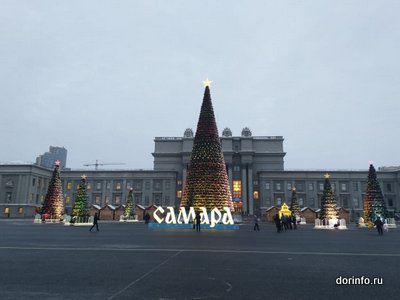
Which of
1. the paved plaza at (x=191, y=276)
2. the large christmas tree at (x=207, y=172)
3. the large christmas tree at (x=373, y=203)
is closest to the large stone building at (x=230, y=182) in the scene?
the large christmas tree at (x=373, y=203)

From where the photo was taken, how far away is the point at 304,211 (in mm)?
65250

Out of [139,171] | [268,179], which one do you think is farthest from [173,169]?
[268,179]

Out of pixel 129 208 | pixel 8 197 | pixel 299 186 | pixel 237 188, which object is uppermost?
pixel 299 186

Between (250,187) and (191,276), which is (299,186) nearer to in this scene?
(250,187)

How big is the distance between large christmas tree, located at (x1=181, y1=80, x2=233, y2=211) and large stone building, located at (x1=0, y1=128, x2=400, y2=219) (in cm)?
5897

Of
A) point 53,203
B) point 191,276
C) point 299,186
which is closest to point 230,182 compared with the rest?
point 299,186

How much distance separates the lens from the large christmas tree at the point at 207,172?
3212 centimetres

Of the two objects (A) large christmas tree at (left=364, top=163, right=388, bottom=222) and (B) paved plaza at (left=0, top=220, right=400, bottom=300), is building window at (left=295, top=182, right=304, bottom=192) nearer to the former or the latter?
(A) large christmas tree at (left=364, top=163, right=388, bottom=222)

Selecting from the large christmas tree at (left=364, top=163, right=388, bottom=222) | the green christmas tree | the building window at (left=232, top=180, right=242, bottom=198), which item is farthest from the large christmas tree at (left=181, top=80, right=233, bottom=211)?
the building window at (left=232, top=180, right=242, bottom=198)

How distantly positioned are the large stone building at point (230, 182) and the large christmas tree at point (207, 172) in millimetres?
58974

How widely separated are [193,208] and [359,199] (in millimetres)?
77429

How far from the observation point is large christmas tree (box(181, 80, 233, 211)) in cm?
3212

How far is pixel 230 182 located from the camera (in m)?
94.4

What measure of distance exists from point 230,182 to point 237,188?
2.98 m
